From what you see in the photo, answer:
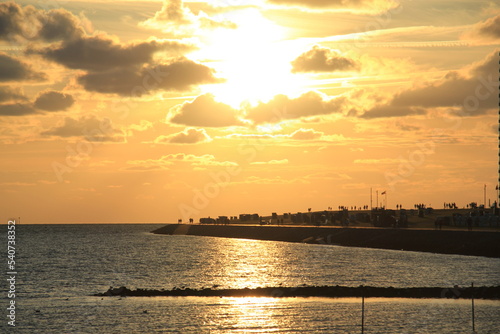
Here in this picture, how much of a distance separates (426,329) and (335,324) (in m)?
7.43

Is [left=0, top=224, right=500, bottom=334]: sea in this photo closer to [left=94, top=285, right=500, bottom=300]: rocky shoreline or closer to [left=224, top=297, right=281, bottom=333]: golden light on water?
[left=224, top=297, right=281, bottom=333]: golden light on water

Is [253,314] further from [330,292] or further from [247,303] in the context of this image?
[330,292]

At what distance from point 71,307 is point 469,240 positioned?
3808 inches

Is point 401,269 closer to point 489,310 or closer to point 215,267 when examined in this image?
point 215,267

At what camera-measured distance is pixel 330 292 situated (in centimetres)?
7806

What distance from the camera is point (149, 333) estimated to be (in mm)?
56125

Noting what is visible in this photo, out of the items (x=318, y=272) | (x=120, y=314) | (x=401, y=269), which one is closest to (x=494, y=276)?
(x=401, y=269)

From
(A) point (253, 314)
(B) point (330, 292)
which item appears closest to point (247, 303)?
(A) point (253, 314)

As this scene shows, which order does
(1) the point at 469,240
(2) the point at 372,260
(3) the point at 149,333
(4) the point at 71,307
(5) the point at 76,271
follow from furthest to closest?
1. (1) the point at 469,240
2. (2) the point at 372,260
3. (5) the point at 76,271
4. (4) the point at 71,307
5. (3) the point at 149,333

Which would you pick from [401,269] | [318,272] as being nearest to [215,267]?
[318,272]

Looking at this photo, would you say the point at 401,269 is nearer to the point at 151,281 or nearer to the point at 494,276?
the point at 494,276

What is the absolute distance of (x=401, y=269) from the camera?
110 meters

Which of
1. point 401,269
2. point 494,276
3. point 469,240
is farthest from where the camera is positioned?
point 469,240

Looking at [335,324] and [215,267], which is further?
[215,267]
